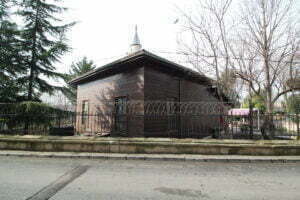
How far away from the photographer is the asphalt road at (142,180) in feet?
10.8

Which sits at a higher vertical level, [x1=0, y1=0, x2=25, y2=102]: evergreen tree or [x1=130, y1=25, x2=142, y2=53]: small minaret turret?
[x1=130, y1=25, x2=142, y2=53]: small minaret turret

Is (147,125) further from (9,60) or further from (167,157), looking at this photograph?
(9,60)

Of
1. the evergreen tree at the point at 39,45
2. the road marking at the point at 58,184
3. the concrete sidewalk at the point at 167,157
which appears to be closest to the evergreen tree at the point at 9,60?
the evergreen tree at the point at 39,45

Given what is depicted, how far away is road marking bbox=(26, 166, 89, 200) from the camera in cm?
316

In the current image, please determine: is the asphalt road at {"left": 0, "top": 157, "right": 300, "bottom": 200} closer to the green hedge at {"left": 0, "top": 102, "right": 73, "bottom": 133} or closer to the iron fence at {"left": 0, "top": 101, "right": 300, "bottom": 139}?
the iron fence at {"left": 0, "top": 101, "right": 300, "bottom": 139}

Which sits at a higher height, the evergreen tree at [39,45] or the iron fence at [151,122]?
the evergreen tree at [39,45]

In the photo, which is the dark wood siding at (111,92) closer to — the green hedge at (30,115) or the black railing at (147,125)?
the black railing at (147,125)

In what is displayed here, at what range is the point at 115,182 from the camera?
3.86 meters

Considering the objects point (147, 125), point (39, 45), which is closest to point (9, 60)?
point (39, 45)

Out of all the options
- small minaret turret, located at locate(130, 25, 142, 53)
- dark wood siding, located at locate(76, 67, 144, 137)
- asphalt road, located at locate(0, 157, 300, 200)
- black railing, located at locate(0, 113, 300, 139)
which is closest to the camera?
asphalt road, located at locate(0, 157, 300, 200)

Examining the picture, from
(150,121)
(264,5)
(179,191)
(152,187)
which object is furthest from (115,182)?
(264,5)

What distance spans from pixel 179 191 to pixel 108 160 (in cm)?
288

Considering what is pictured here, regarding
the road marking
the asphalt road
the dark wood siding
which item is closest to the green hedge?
the dark wood siding

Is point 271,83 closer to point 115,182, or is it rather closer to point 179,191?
point 179,191
